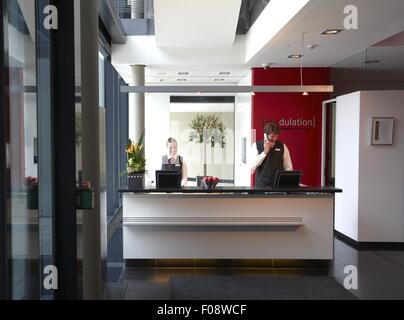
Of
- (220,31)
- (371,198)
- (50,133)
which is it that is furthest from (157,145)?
(50,133)

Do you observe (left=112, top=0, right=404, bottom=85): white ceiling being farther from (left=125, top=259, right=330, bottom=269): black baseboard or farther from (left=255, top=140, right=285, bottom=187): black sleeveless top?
(left=125, top=259, right=330, bottom=269): black baseboard

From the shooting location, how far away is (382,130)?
6.26 meters

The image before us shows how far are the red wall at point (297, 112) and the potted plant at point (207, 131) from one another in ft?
13.5

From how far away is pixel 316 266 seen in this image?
5344 mm

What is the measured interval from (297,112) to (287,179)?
3.74m

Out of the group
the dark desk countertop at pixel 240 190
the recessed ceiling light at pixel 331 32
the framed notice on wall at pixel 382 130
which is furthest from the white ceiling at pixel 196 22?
the framed notice on wall at pixel 382 130

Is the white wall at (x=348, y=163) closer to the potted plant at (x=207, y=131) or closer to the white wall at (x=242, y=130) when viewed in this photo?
the white wall at (x=242, y=130)

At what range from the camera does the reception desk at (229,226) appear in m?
5.25

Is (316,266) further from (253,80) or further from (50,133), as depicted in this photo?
(253,80)

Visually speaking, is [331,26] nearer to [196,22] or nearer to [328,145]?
[196,22]

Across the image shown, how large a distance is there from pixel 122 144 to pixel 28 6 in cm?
812

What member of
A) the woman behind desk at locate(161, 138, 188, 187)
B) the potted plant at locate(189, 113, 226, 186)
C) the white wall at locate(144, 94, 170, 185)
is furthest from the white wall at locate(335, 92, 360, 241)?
the white wall at locate(144, 94, 170, 185)

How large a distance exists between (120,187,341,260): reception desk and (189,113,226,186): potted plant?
7.48 metres
